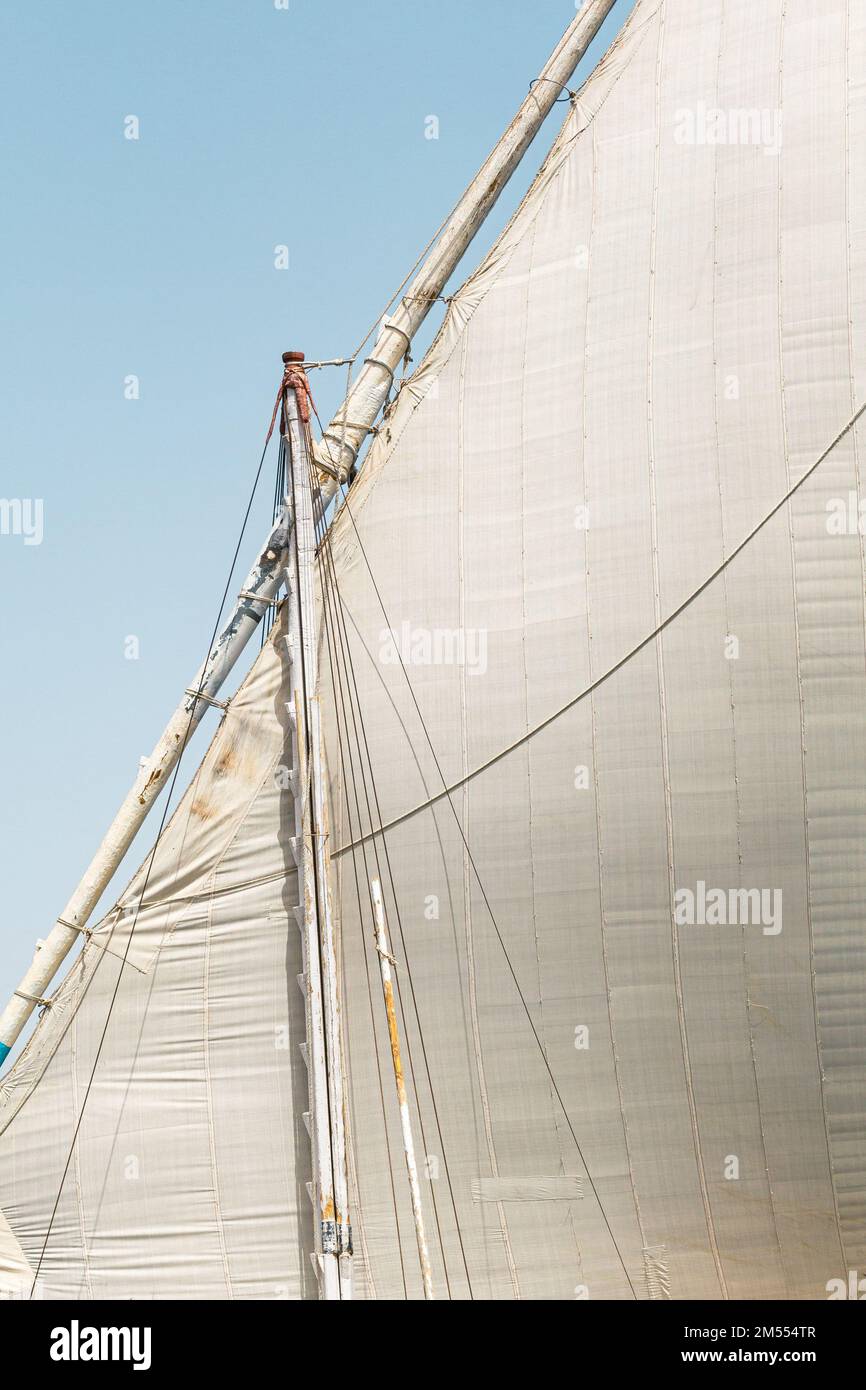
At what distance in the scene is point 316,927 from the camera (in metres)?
11.7

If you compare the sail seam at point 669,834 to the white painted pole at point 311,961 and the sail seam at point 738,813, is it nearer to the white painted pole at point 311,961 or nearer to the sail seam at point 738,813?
the sail seam at point 738,813

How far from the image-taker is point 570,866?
11359 mm

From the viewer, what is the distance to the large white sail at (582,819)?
11086 millimetres

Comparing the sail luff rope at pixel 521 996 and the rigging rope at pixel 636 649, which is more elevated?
the rigging rope at pixel 636 649

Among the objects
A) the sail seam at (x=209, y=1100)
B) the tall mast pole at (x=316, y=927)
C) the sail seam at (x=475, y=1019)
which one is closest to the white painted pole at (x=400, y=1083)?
the tall mast pole at (x=316, y=927)

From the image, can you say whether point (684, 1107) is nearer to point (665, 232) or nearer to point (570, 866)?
point (570, 866)

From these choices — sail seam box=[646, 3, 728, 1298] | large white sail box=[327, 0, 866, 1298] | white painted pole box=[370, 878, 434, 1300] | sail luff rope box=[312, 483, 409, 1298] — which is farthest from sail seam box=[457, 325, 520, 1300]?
sail seam box=[646, 3, 728, 1298]

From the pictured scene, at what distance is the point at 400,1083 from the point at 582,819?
7.23ft

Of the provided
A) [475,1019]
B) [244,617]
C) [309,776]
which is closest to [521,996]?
[475,1019]

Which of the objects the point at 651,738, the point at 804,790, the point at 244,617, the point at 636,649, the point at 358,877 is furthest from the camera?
the point at 244,617

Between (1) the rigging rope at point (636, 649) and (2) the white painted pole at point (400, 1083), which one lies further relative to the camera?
(1) the rigging rope at point (636, 649)

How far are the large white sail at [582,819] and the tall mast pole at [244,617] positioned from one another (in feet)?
0.85

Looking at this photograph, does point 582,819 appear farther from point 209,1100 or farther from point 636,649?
point 209,1100
